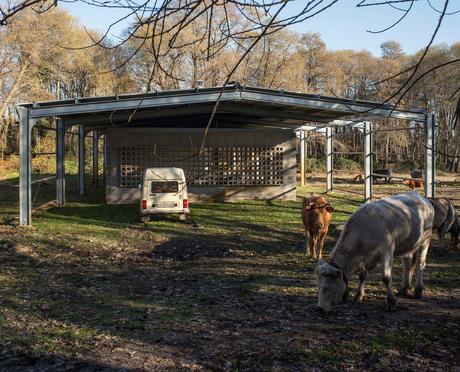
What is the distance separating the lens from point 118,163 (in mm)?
19328

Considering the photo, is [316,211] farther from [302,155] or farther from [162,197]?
[302,155]

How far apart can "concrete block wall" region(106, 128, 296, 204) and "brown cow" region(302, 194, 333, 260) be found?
356 inches

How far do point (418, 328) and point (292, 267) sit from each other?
3.81 m

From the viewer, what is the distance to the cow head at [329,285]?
5863mm

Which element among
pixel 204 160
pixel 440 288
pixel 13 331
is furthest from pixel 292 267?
pixel 204 160

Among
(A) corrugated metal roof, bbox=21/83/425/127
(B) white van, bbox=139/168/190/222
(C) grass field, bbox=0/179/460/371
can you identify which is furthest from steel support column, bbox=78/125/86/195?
(C) grass field, bbox=0/179/460/371

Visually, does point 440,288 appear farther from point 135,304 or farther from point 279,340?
point 135,304

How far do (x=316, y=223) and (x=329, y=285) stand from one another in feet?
13.3

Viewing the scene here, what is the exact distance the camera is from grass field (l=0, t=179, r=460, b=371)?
4742mm

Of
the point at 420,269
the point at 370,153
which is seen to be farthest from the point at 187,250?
the point at 370,153

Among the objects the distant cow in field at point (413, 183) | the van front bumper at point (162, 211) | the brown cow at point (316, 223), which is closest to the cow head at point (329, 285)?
the brown cow at point (316, 223)

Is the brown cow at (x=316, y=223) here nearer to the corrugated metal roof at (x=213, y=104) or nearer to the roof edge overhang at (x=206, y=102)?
the corrugated metal roof at (x=213, y=104)

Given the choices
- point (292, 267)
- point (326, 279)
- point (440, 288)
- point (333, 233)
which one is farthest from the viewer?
point (333, 233)

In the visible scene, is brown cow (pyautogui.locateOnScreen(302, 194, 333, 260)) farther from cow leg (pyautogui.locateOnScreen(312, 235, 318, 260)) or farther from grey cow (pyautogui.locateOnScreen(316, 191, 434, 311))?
grey cow (pyautogui.locateOnScreen(316, 191, 434, 311))
